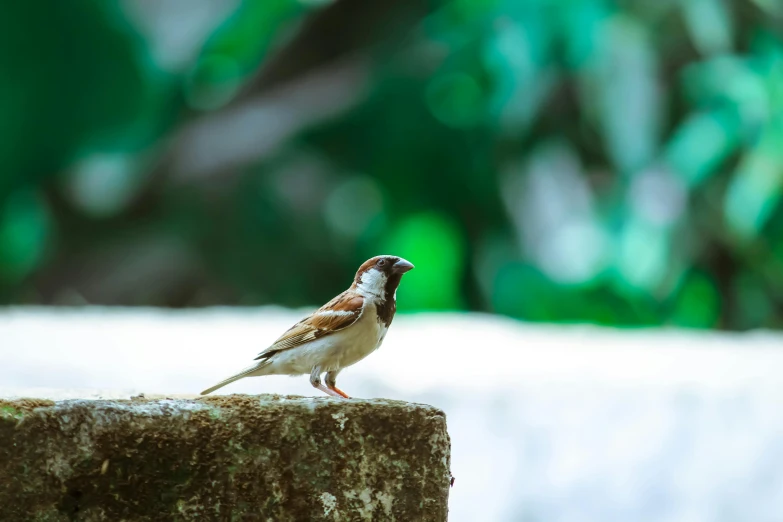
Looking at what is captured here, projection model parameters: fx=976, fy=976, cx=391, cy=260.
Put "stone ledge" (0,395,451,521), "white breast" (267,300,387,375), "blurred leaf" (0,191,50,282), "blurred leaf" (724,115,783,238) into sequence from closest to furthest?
"stone ledge" (0,395,451,521) < "white breast" (267,300,387,375) < "blurred leaf" (724,115,783,238) < "blurred leaf" (0,191,50,282)

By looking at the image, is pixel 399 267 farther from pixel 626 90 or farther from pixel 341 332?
pixel 626 90

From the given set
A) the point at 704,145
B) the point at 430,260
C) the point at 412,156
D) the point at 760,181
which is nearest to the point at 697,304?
the point at 760,181

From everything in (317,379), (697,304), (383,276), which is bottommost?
(317,379)

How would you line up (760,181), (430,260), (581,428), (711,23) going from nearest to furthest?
(581,428) < (760,181) < (711,23) < (430,260)

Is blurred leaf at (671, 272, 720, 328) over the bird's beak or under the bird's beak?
over

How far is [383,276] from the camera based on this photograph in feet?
4.03

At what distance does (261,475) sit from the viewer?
40.2 inches

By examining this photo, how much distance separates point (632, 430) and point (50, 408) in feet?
5.37

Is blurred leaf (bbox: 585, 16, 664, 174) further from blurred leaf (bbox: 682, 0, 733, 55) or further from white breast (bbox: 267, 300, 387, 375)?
white breast (bbox: 267, 300, 387, 375)

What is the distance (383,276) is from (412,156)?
328cm

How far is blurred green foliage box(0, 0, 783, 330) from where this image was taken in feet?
13.7

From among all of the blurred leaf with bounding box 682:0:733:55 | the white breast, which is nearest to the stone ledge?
the white breast

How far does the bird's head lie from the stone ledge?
209 millimetres

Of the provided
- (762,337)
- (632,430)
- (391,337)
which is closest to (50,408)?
(632,430)
